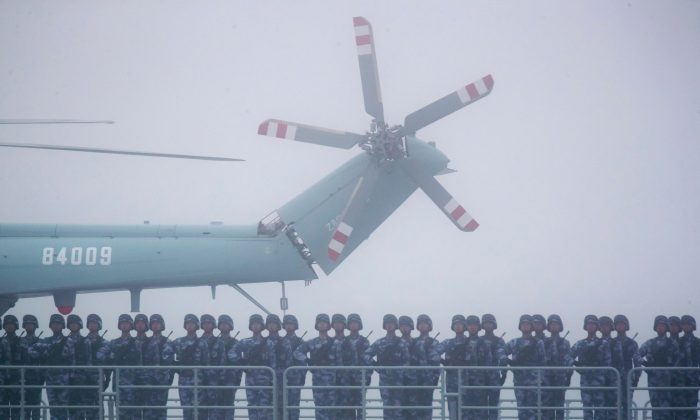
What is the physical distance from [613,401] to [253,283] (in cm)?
647

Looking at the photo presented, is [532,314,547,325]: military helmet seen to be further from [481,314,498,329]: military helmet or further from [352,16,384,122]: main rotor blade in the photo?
[352,16,384,122]: main rotor blade

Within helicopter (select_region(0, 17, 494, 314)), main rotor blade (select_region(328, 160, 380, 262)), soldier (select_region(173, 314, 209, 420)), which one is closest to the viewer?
soldier (select_region(173, 314, 209, 420))

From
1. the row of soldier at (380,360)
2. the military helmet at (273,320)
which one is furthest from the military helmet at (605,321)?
the military helmet at (273,320)

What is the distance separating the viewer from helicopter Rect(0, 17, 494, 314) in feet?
52.8

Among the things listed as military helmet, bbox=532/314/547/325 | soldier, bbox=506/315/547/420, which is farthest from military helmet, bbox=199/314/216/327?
military helmet, bbox=532/314/547/325

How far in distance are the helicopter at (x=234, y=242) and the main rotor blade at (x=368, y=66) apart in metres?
0.29

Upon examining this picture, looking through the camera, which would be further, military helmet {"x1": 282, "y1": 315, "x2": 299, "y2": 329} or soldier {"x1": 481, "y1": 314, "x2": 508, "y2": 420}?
military helmet {"x1": 282, "y1": 315, "x2": 299, "y2": 329}

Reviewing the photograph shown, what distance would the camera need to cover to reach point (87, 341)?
14.4m

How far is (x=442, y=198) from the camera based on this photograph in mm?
15859

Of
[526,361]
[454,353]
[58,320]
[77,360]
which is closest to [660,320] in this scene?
[526,361]

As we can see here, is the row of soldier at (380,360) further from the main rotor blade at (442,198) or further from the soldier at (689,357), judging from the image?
the main rotor blade at (442,198)

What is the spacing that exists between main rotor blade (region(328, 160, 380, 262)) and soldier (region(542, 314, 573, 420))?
11.8 ft

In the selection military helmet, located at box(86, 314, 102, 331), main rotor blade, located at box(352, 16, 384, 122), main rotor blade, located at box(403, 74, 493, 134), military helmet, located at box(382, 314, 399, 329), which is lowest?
military helmet, located at box(382, 314, 399, 329)

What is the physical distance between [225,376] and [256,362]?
0.50m
